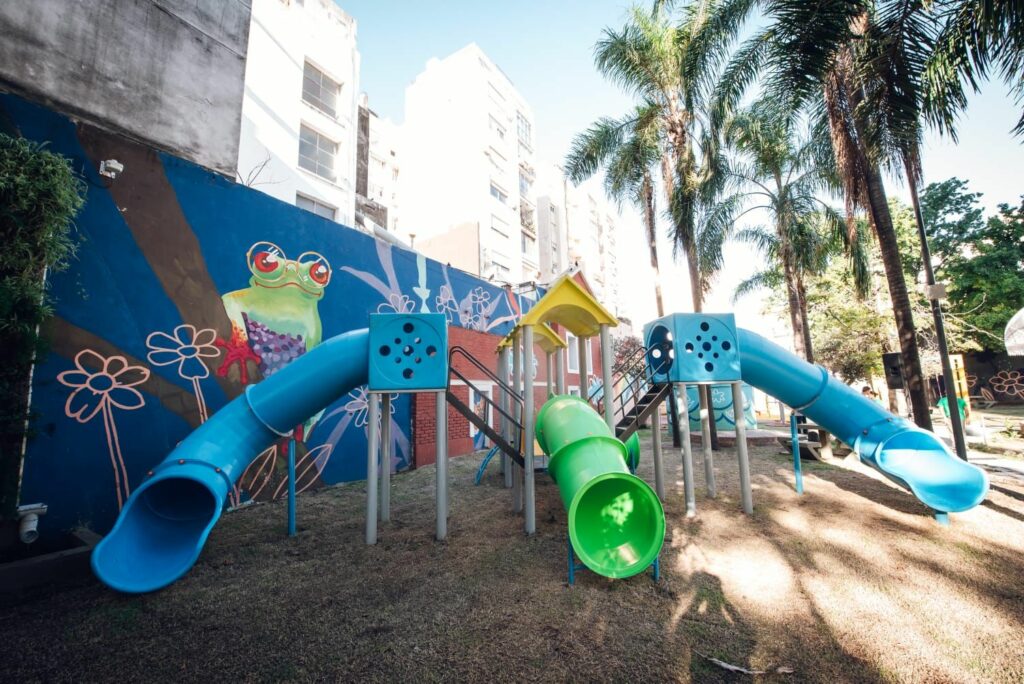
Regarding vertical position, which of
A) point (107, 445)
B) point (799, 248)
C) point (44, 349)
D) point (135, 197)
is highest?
point (799, 248)

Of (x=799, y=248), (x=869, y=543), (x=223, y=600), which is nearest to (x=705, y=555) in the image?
(x=869, y=543)

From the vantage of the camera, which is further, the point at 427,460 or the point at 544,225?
the point at 544,225

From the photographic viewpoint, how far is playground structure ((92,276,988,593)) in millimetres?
4008

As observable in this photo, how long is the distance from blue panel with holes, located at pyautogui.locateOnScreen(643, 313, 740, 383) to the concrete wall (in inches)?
378

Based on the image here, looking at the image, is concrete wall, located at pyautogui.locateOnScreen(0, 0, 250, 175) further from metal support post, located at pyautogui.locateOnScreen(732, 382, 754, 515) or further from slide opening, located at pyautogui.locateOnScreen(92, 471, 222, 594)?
metal support post, located at pyautogui.locateOnScreen(732, 382, 754, 515)

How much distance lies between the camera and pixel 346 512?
6.41 metres

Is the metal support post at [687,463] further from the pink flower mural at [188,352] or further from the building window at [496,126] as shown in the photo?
the building window at [496,126]

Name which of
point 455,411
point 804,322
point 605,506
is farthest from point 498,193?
point 605,506

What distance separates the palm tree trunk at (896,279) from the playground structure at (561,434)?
223 centimetres

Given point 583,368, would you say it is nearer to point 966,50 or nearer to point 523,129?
point 966,50

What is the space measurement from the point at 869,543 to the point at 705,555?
1989mm

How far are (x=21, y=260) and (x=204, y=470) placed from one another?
2857mm

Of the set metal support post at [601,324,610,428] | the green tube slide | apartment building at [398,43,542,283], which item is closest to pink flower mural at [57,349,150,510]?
the green tube slide

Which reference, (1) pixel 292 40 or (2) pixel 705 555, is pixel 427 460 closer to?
(2) pixel 705 555
